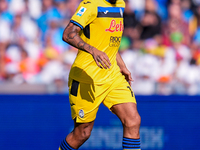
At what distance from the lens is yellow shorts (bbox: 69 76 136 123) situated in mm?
2932

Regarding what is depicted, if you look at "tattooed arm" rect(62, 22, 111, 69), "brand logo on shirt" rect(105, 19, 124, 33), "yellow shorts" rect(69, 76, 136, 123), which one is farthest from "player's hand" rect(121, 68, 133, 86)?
"tattooed arm" rect(62, 22, 111, 69)

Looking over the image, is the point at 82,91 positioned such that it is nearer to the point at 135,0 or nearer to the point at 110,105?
the point at 110,105

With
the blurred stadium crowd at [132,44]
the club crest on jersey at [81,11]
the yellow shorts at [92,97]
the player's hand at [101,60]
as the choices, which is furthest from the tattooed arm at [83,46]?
the blurred stadium crowd at [132,44]

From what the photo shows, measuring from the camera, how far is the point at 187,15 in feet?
21.3

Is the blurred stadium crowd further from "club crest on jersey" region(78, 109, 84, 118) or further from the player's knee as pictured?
the player's knee

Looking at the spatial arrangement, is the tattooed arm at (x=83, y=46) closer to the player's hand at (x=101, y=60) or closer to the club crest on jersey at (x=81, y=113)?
the player's hand at (x=101, y=60)

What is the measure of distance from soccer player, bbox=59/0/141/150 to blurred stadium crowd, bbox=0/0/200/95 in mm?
2521

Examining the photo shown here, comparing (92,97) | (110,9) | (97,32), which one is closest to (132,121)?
(92,97)

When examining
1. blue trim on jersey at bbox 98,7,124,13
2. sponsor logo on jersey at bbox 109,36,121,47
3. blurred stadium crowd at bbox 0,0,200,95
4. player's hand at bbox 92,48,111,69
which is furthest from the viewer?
blurred stadium crowd at bbox 0,0,200,95

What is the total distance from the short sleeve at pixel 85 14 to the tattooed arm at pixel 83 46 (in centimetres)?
5

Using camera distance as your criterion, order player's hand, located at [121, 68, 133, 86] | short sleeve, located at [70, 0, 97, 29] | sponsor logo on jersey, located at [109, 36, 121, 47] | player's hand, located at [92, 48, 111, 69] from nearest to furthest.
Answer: player's hand, located at [92, 48, 111, 69]
short sleeve, located at [70, 0, 97, 29]
sponsor logo on jersey, located at [109, 36, 121, 47]
player's hand, located at [121, 68, 133, 86]

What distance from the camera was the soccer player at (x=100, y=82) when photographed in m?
2.81

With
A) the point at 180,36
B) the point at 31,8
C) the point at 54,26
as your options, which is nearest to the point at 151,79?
the point at 180,36

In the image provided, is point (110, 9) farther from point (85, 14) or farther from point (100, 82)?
point (100, 82)
